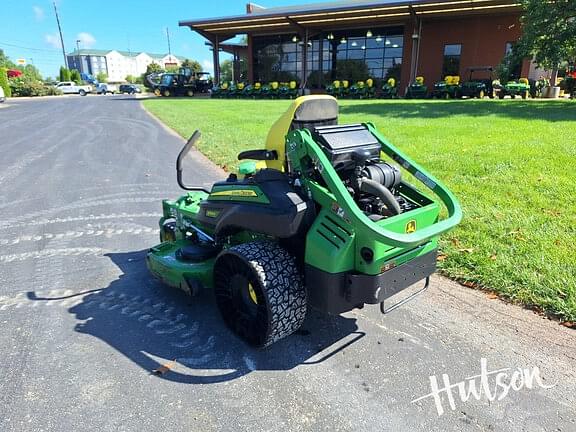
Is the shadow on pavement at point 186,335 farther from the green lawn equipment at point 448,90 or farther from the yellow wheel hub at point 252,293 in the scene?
the green lawn equipment at point 448,90

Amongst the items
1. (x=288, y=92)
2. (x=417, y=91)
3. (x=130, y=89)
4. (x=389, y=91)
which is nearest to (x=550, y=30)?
(x=417, y=91)

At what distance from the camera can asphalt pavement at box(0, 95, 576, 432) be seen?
225 cm

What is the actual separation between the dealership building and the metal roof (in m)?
0.05

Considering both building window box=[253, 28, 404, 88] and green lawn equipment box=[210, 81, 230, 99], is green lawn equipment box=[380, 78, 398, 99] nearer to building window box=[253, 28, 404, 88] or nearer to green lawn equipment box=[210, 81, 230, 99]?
building window box=[253, 28, 404, 88]

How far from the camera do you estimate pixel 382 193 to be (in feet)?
8.55

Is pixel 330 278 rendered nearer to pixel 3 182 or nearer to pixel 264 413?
pixel 264 413

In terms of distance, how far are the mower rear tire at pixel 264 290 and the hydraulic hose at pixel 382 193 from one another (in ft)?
2.07

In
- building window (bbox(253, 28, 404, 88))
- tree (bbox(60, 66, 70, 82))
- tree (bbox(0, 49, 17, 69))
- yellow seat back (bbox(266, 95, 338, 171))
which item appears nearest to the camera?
yellow seat back (bbox(266, 95, 338, 171))

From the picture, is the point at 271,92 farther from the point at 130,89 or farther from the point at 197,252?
the point at 197,252

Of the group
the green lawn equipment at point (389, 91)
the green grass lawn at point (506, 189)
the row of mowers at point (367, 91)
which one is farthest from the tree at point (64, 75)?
the green grass lawn at point (506, 189)

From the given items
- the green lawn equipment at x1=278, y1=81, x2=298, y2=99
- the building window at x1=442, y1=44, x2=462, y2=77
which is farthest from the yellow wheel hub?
the green lawn equipment at x1=278, y1=81, x2=298, y2=99

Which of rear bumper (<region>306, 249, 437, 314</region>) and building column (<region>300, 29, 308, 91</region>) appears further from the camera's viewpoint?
building column (<region>300, 29, 308, 91</region>)

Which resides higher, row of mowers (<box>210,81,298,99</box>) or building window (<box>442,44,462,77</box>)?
building window (<box>442,44,462,77</box>)

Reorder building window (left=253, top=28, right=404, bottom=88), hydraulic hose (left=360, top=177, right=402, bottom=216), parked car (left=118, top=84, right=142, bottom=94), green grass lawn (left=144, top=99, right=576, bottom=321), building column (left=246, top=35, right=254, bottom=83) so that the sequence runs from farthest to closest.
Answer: parked car (left=118, top=84, right=142, bottom=94) → building column (left=246, top=35, right=254, bottom=83) → building window (left=253, top=28, right=404, bottom=88) → green grass lawn (left=144, top=99, right=576, bottom=321) → hydraulic hose (left=360, top=177, right=402, bottom=216)
